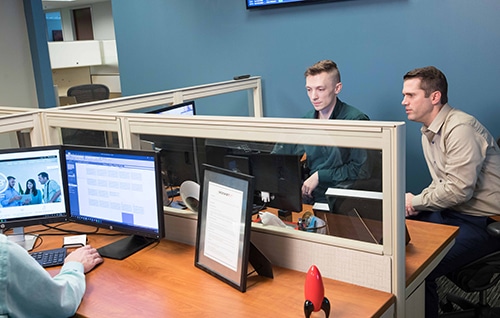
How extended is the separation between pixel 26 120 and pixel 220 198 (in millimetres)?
1141

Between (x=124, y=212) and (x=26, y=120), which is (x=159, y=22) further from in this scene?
(x=124, y=212)

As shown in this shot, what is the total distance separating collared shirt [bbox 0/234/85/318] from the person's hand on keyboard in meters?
0.29

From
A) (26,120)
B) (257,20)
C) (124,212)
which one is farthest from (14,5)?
(124,212)

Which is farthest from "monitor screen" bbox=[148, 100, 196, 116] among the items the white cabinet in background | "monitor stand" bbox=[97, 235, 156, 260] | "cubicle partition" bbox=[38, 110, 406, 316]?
the white cabinet in background

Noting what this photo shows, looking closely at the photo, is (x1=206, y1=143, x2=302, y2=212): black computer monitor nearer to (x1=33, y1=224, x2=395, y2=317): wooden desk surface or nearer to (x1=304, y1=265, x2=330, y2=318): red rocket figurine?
(x1=33, y1=224, x2=395, y2=317): wooden desk surface

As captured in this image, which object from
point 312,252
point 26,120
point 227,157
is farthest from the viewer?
point 26,120

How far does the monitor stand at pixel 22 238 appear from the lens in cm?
207

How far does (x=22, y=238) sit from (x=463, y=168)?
1.97 meters

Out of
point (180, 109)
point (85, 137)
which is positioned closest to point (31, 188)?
point (85, 137)

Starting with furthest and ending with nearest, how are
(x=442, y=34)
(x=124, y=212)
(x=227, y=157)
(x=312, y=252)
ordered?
(x=442, y=34)
(x=227, y=157)
(x=124, y=212)
(x=312, y=252)

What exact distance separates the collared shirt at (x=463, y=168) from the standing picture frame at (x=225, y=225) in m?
1.30

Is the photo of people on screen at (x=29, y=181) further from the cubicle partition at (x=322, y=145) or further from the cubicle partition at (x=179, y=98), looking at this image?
the cubicle partition at (x=179, y=98)

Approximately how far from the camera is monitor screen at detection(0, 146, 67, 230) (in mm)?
2023

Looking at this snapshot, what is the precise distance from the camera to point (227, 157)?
206 cm
